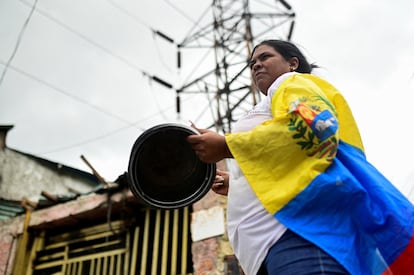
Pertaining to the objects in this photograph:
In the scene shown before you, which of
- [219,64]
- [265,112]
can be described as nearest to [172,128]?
[265,112]

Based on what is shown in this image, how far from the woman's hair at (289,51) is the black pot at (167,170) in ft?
2.04

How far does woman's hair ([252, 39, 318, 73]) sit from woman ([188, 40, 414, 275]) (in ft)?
1.36

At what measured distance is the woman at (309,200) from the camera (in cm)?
128

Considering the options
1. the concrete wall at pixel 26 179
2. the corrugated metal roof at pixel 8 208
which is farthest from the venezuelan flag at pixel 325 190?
the concrete wall at pixel 26 179

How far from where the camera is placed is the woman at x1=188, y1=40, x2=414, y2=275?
1275mm

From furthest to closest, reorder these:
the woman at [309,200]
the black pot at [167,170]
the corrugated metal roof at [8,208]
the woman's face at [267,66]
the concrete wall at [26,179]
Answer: the concrete wall at [26,179], the corrugated metal roof at [8,208], the woman's face at [267,66], the black pot at [167,170], the woman at [309,200]

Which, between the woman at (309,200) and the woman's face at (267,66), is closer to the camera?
the woman at (309,200)

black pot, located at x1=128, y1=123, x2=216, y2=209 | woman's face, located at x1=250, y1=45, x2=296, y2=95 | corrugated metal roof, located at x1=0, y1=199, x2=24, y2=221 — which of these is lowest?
black pot, located at x1=128, y1=123, x2=216, y2=209

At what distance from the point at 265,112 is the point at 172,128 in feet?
1.24

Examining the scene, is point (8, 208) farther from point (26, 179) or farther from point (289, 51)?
point (289, 51)

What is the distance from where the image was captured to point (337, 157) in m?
1.41

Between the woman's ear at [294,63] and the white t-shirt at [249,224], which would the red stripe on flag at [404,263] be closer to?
the white t-shirt at [249,224]

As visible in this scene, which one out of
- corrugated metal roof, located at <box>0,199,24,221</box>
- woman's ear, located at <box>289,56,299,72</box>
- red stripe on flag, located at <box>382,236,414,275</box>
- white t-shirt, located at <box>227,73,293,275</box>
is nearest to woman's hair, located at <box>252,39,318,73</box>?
woman's ear, located at <box>289,56,299,72</box>

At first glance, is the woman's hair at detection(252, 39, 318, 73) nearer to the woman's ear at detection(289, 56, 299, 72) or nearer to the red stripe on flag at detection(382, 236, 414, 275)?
the woman's ear at detection(289, 56, 299, 72)
